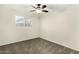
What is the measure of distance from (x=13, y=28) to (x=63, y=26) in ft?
3.63

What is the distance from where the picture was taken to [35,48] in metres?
2.06

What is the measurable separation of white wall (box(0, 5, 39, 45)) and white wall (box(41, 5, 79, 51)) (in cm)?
20

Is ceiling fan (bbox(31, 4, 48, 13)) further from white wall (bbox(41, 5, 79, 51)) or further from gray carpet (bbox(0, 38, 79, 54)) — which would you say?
gray carpet (bbox(0, 38, 79, 54))

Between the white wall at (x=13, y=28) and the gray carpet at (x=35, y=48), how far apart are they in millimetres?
111

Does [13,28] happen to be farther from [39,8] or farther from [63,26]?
[63,26]

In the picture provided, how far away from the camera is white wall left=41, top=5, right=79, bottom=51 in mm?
2064

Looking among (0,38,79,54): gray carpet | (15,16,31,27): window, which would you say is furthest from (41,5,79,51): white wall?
(15,16,31,27): window

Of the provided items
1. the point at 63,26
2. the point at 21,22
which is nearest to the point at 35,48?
the point at 21,22

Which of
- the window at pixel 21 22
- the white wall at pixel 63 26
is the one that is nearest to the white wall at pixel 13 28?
the window at pixel 21 22

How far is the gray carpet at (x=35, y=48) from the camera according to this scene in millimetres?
2018

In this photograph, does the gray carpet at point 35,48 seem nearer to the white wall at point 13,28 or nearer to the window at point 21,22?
the white wall at point 13,28

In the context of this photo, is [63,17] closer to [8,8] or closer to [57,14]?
[57,14]
